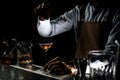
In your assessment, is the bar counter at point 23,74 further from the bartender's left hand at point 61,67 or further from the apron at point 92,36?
the apron at point 92,36

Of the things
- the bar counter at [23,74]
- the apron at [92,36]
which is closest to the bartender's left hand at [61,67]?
the bar counter at [23,74]

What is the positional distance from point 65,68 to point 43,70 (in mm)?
267

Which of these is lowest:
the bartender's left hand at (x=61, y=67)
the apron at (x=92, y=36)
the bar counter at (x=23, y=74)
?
the bar counter at (x=23, y=74)

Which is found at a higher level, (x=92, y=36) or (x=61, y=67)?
(x=92, y=36)

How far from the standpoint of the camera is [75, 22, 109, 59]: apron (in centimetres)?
340

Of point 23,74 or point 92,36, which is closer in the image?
point 23,74

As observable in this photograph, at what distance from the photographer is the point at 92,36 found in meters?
3.44

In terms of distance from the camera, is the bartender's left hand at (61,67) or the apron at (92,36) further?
the apron at (92,36)

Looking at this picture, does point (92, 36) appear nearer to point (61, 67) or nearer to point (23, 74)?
point (61, 67)

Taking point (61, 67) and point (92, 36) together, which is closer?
point (61, 67)

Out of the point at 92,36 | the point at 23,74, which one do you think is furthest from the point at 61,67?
the point at 92,36

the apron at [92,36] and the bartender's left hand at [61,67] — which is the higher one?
the apron at [92,36]

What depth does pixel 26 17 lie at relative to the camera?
4.11 metres

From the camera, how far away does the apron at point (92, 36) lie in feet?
11.2
